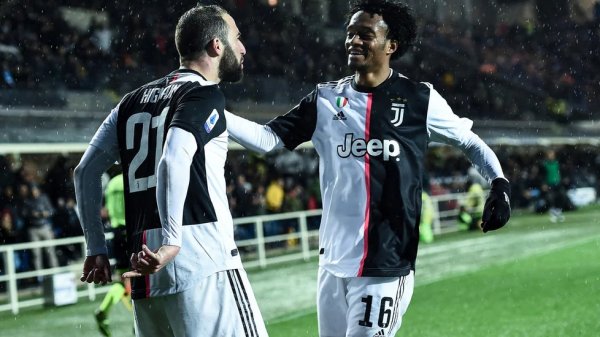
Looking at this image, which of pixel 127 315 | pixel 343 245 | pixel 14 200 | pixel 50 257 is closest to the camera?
pixel 343 245

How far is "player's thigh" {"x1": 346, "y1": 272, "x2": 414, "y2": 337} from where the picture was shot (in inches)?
175

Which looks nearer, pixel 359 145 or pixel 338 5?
pixel 359 145

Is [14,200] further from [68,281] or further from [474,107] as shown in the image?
[474,107]

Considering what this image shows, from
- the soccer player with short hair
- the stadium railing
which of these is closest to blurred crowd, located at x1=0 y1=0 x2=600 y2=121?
the stadium railing

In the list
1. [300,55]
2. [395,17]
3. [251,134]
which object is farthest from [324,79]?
[251,134]

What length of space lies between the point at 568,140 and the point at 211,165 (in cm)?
3249

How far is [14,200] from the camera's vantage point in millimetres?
14383

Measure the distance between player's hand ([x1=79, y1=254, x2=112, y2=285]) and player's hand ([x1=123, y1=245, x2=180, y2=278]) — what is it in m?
0.41

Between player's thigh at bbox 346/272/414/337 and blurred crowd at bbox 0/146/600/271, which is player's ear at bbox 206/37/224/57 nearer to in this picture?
player's thigh at bbox 346/272/414/337

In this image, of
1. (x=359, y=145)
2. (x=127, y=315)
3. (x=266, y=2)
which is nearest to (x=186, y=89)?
(x=359, y=145)

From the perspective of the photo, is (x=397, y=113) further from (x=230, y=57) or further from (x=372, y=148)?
(x=230, y=57)

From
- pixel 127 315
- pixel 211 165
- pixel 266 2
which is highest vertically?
pixel 266 2

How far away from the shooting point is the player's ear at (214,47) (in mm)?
3928

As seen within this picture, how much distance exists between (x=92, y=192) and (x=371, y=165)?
1279 millimetres
